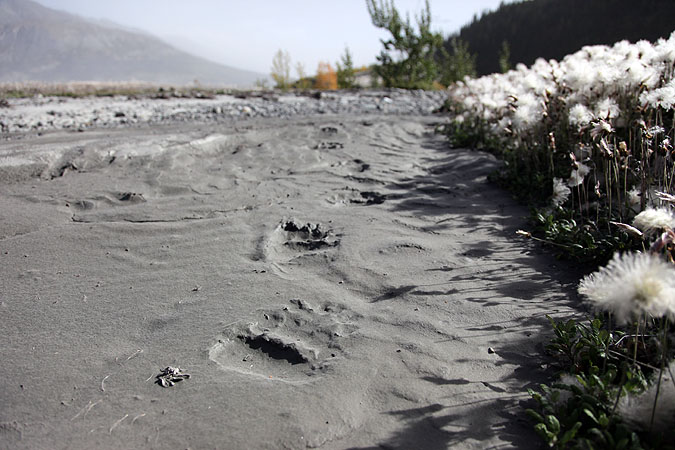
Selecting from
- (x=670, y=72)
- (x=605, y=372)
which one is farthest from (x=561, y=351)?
(x=670, y=72)

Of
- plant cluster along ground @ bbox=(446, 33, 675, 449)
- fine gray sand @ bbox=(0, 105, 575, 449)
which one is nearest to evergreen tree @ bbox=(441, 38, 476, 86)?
plant cluster along ground @ bbox=(446, 33, 675, 449)

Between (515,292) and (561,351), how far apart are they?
662mm

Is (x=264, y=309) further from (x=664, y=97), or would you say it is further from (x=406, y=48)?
(x=406, y=48)

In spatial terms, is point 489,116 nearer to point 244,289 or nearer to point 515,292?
point 515,292

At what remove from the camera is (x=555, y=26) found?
20.4 meters

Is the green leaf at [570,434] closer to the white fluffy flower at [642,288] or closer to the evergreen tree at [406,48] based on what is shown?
the white fluffy flower at [642,288]

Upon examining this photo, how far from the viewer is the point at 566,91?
410 centimetres

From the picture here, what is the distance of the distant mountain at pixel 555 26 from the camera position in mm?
14062

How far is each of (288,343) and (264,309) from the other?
0.33m

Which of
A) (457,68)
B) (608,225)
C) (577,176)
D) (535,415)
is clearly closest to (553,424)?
(535,415)

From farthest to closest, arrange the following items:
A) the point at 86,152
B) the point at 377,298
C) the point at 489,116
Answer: the point at 489,116 → the point at 86,152 → the point at 377,298

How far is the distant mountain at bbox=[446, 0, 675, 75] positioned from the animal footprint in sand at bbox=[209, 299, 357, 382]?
13.2 metres

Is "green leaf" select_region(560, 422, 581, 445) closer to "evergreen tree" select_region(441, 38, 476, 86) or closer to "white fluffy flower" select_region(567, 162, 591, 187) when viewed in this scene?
"white fluffy flower" select_region(567, 162, 591, 187)

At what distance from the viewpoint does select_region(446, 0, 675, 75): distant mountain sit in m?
14.1
